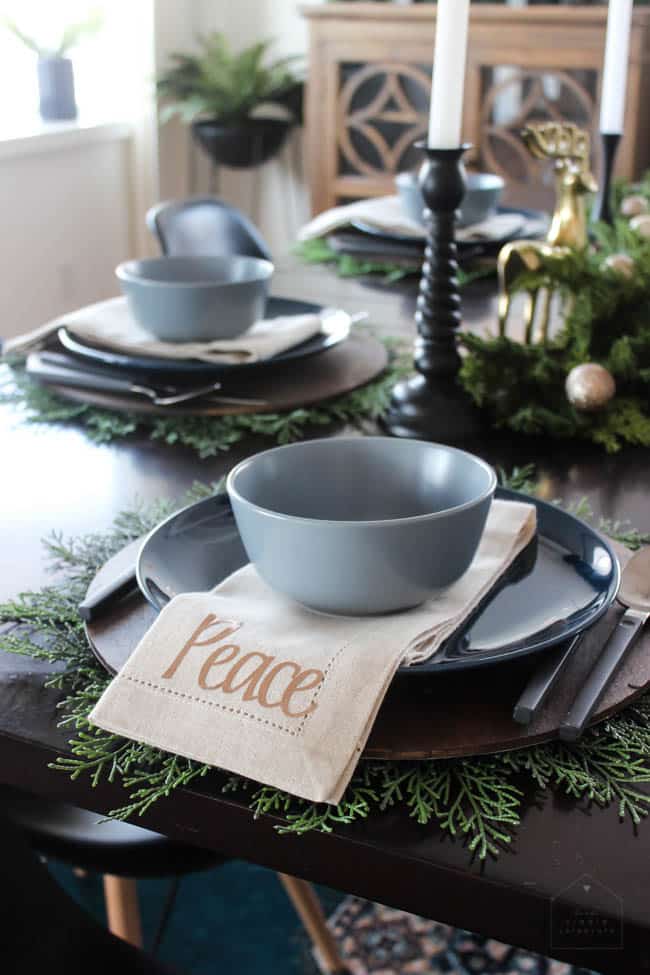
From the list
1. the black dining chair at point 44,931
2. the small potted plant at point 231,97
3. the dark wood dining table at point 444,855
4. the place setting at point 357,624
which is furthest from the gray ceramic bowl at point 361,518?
the small potted plant at point 231,97

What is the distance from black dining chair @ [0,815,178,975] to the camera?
758 millimetres

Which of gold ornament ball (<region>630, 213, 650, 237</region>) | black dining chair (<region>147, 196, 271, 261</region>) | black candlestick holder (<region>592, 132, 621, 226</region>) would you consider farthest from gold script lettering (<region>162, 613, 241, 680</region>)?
black dining chair (<region>147, 196, 271, 261</region>)

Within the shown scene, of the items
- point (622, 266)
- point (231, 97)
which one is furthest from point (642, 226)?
point (231, 97)

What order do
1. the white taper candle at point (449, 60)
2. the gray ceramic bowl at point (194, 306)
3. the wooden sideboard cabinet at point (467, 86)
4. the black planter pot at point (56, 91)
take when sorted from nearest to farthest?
1. the white taper candle at point (449, 60)
2. the gray ceramic bowl at point (194, 306)
3. the wooden sideboard cabinet at point (467, 86)
4. the black planter pot at point (56, 91)

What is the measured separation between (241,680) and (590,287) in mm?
664

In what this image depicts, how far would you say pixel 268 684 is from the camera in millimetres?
536

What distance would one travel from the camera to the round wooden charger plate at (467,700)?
52 cm

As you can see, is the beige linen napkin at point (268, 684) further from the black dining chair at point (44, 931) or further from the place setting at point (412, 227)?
the place setting at point (412, 227)

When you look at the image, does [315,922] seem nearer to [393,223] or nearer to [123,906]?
[123,906]

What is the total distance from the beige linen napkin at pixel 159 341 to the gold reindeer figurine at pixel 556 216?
0.73ft

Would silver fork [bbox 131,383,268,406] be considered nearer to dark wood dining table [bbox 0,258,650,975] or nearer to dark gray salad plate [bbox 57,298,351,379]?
dark gray salad plate [bbox 57,298,351,379]

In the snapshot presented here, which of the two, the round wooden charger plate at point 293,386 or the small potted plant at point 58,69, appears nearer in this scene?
the round wooden charger plate at point 293,386

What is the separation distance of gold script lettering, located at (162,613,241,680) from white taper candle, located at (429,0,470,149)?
52 cm

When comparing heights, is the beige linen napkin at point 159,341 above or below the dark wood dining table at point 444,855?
above
